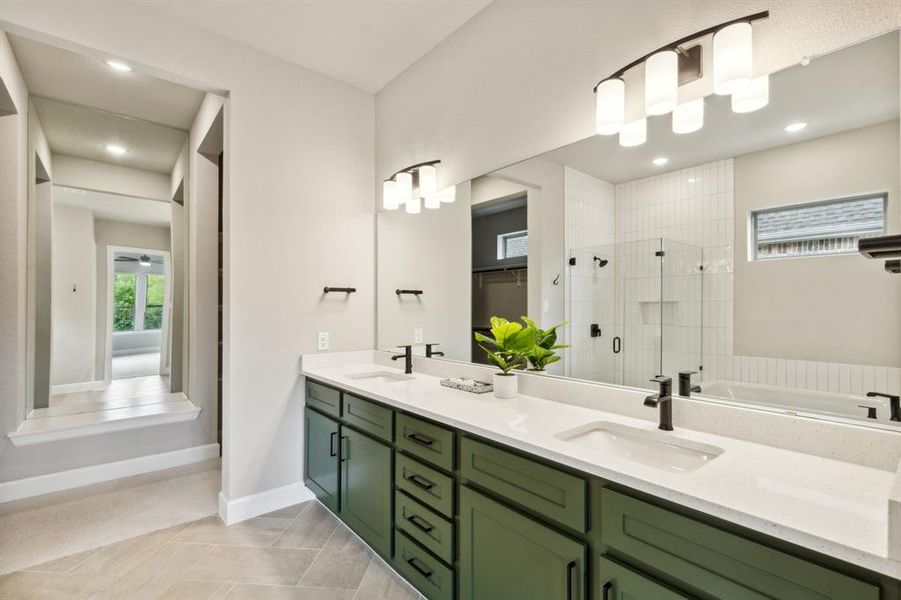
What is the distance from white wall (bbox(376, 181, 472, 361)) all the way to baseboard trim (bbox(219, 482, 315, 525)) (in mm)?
1106

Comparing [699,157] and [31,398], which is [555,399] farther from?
[31,398]

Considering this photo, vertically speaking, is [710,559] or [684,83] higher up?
[684,83]

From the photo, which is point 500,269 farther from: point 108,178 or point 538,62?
point 108,178

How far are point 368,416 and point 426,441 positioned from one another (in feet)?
1.58

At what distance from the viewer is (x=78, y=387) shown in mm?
3137

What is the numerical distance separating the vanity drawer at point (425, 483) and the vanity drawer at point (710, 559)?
652 mm

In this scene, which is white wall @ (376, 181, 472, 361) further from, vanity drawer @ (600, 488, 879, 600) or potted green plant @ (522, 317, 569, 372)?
vanity drawer @ (600, 488, 879, 600)

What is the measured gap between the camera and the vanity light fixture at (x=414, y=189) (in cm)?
263

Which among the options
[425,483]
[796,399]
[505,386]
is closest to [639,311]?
[796,399]

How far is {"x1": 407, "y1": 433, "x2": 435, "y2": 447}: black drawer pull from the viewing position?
5.54 feet

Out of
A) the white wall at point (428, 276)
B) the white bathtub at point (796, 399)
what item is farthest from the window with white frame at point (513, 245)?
the white bathtub at point (796, 399)

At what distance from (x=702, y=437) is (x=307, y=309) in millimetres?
2334

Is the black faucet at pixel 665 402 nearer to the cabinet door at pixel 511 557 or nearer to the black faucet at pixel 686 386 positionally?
the black faucet at pixel 686 386

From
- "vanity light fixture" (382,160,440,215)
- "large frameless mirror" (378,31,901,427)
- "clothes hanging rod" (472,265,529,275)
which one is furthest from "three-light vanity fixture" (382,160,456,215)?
"large frameless mirror" (378,31,901,427)
